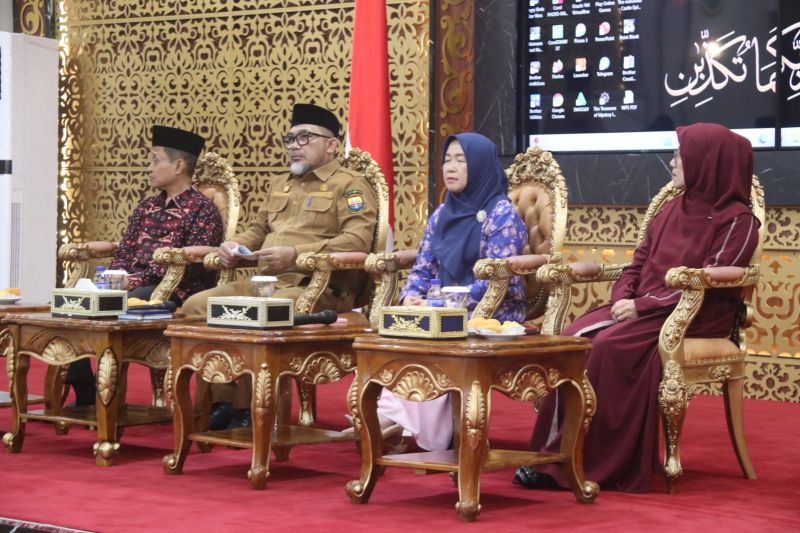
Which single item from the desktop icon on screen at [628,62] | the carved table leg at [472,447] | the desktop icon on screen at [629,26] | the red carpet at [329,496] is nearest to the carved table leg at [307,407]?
the red carpet at [329,496]

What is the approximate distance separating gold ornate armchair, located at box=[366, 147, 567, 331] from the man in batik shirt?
3.16 feet

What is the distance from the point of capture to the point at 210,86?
792 centimetres

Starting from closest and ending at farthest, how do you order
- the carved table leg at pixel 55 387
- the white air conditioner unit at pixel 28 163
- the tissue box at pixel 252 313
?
the tissue box at pixel 252 313 < the carved table leg at pixel 55 387 < the white air conditioner unit at pixel 28 163

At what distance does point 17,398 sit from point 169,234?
4.23 feet

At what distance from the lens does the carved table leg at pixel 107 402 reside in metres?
4.34

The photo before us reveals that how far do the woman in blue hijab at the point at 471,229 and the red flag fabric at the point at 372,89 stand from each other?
163 centimetres

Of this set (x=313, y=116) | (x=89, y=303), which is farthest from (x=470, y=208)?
(x=89, y=303)

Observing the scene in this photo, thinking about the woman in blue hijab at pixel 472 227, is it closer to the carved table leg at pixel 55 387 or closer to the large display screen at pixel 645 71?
the carved table leg at pixel 55 387

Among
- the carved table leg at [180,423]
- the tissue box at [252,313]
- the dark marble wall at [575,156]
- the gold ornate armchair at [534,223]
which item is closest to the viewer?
the tissue box at [252,313]

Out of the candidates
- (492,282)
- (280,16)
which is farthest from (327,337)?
(280,16)

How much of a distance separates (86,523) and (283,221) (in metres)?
2.35

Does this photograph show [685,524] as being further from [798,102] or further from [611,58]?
[611,58]

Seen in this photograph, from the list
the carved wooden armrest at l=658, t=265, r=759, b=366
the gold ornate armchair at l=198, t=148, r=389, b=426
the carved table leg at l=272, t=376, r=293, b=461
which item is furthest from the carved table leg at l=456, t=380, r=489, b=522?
the gold ornate armchair at l=198, t=148, r=389, b=426

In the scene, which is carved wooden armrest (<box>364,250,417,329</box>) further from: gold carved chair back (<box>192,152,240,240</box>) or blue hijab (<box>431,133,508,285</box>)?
gold carved chair back (<box>192,152,240,240</box>)
